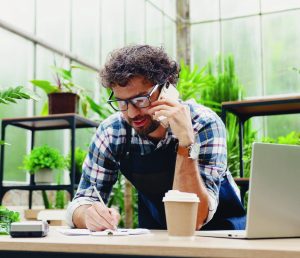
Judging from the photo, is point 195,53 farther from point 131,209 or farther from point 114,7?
point 131,209

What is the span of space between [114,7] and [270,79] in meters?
2.31

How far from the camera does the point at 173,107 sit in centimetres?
196

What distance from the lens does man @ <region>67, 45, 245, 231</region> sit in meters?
1.94

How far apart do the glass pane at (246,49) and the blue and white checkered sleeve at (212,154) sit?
5436 millimetres

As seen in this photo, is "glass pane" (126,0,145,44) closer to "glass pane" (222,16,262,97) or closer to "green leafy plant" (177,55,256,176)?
"green leafy plant" (177,55,256,176)

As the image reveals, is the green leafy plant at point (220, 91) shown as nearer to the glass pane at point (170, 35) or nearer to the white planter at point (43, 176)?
the glass pane at point (170, 35)

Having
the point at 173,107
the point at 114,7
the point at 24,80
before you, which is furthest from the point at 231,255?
the point at 114,7

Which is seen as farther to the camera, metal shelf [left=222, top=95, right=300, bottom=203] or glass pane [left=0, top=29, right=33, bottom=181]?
glass pane [left=0, top=29, right=33, bottom=181]

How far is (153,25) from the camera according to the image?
7.37 meters

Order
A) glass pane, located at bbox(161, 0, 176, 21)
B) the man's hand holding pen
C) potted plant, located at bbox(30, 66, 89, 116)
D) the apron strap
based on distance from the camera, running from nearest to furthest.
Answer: the man's hand holding pen
the apron strap
potted plant, located at bbox(30, 66, 89, 116)
glass pane, located at bbox(161, 0, 176, 21)

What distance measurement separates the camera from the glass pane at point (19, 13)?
453cm

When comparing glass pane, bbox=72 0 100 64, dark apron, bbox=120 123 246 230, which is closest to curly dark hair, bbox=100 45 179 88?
dark apron, bbox=120 123 246 230

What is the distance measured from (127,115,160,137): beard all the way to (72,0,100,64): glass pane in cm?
361

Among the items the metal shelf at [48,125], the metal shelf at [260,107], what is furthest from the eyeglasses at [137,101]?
the metal shelf at [48,125]
